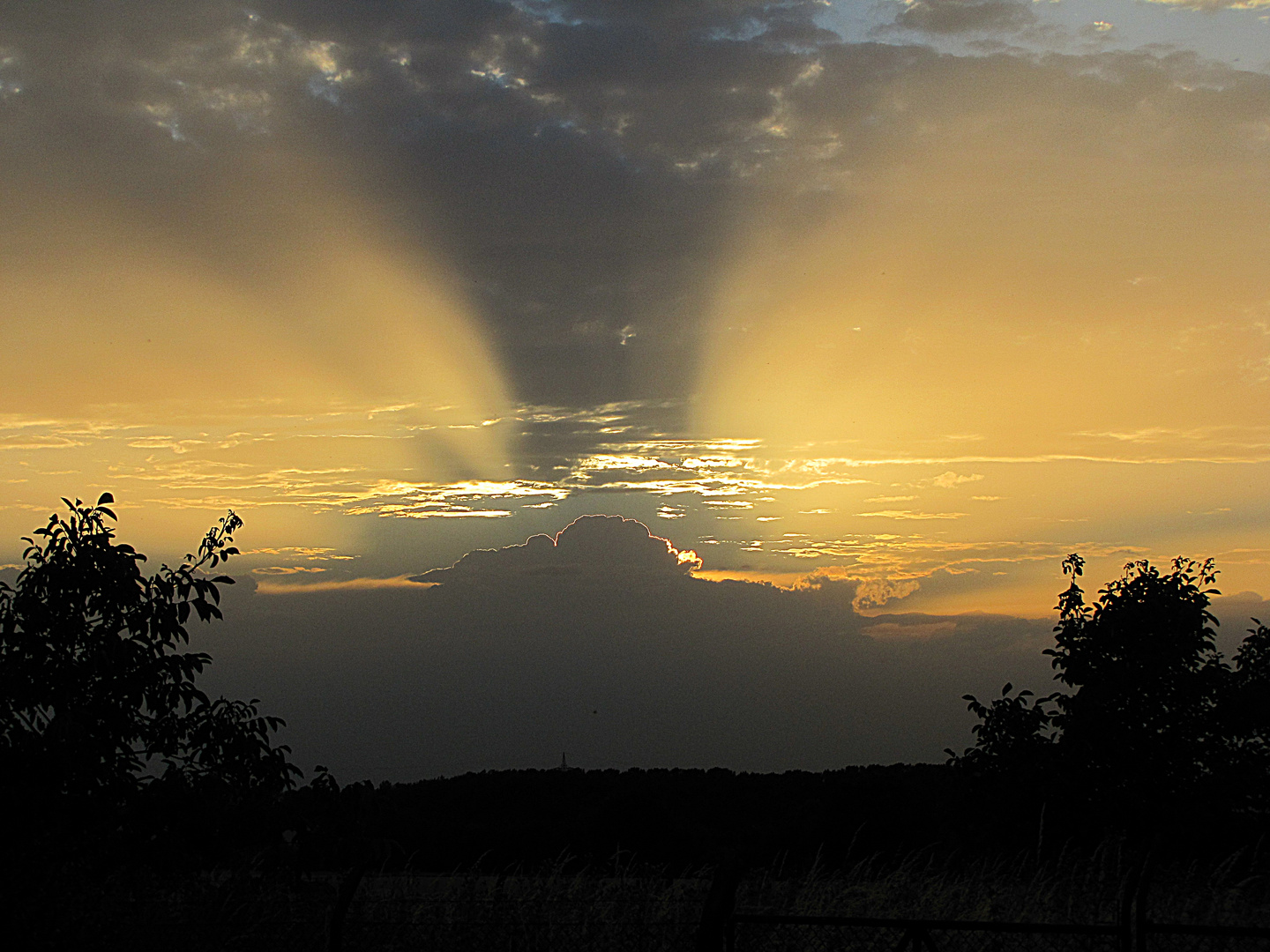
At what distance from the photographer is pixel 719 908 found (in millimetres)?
9422

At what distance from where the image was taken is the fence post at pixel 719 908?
941 cm

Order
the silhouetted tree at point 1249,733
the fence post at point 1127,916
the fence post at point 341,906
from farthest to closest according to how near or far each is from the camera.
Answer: the silhouetted tree at point 1249,733 → the fence post at point 1127,916 → the fence post at point 341,906

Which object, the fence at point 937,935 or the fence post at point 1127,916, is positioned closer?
the fence at point 937,935

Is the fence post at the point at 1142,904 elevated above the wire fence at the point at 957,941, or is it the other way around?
the fence post at the point at 1142,904

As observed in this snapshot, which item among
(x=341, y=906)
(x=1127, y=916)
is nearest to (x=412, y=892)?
(x=341, y=906)

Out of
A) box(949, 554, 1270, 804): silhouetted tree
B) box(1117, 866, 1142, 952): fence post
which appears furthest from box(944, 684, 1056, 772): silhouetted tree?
box(1117, 866, 1142, 952): fence post

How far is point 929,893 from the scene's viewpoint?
13586 millimetres

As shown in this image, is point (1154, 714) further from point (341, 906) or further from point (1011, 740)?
point (341, 906)

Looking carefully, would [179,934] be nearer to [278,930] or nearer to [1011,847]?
[278,930]

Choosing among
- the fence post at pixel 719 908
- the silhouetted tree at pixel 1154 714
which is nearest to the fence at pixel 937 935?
the fence post at pixel 719 908

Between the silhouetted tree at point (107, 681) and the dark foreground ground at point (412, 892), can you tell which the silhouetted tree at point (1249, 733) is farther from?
the silhouetted tree at point (107, 681)

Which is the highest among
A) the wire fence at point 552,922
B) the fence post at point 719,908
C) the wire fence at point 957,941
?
the fence post at point 719,908

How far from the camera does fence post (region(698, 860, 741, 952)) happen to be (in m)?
9.41

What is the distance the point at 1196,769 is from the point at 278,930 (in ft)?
65.2
